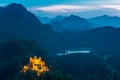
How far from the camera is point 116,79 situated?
73188 millimetres

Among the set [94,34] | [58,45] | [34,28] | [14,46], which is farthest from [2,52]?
[94,34]

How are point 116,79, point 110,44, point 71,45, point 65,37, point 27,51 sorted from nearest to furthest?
point 116,79 → point 27,51 → point 110,44 → point 71,45 → point 65,37

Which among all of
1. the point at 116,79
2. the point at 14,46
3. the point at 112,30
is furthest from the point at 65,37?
the point at 116,79

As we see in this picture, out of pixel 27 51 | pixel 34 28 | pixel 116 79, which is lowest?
pixel 116 79

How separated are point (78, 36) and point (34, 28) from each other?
24147 mm

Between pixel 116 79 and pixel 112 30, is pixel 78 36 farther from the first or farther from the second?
pixel 116 79

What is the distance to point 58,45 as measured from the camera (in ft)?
519

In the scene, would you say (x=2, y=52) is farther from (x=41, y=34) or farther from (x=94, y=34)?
(x=94, y=34)

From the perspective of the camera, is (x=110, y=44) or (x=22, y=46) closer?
(x=22, y=46)

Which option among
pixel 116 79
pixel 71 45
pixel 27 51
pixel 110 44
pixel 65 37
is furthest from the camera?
pixel 65 37

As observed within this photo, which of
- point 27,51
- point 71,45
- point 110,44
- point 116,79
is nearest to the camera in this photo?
point 116,79

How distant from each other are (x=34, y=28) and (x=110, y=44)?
128 ft

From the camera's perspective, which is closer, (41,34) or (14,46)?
(14,46)

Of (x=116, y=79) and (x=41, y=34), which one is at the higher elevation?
(x=41, y=34)
